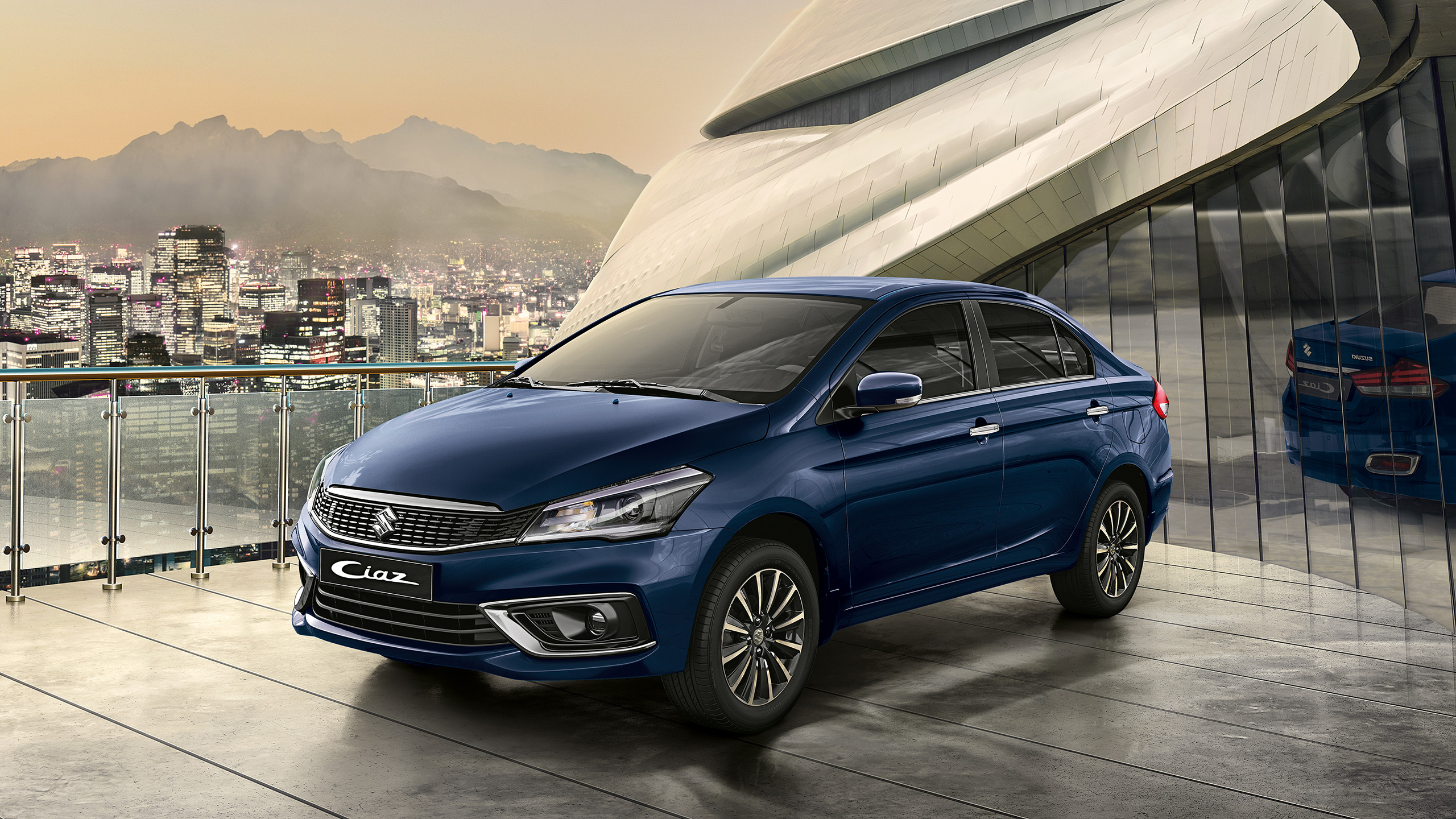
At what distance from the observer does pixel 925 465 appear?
5223 millimetres

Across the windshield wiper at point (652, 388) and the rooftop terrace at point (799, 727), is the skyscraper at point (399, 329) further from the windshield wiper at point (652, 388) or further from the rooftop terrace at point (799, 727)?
the windshield wiper at point (652, 388)

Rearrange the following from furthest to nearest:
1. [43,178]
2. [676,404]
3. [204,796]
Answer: [43,178] → [676,404] → [204,796]

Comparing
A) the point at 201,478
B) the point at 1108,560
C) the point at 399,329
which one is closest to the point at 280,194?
the point at 399,329

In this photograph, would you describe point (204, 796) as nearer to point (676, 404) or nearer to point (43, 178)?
point (676, 404)

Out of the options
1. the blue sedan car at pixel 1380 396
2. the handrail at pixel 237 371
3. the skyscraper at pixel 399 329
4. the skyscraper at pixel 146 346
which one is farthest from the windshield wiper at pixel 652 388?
the skyscraper at pixel 146 346

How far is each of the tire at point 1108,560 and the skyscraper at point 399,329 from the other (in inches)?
2401

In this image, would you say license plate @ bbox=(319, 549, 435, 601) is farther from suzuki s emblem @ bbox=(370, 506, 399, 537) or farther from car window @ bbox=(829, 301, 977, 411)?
car window @ bbox=(829, 301, 977, 411)

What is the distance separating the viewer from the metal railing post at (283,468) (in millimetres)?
8320

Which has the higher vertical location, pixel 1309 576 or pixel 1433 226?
pixel 1433 226

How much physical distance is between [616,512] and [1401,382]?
5.30 metres

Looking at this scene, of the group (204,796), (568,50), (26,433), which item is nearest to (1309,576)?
(204,796)

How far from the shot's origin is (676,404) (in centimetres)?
477

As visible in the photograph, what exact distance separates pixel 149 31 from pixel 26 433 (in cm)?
11957

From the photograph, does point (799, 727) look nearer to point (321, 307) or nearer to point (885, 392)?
point (885, 392)
